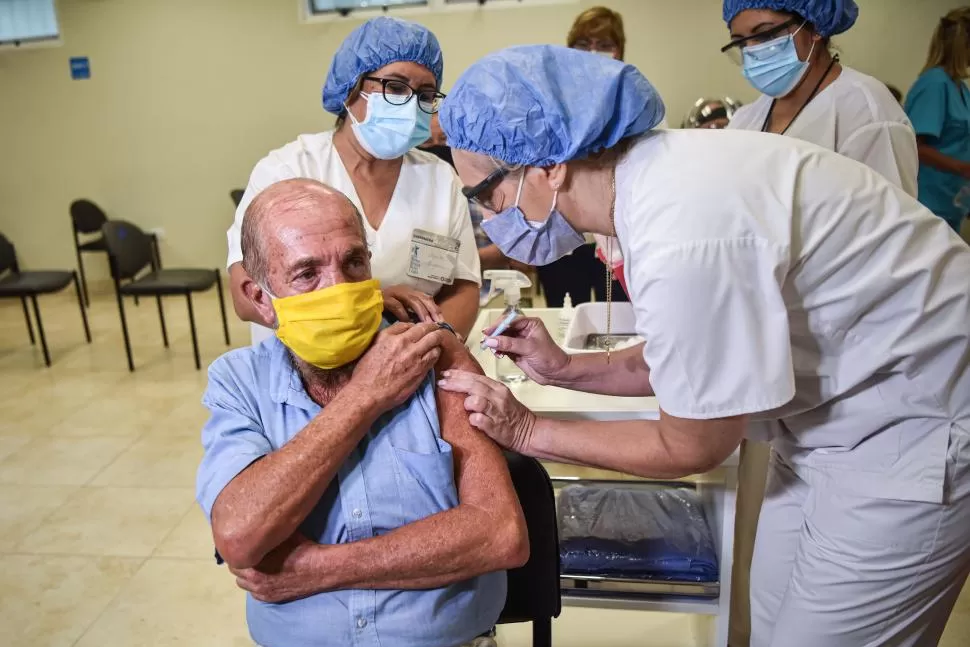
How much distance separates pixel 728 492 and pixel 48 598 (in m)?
2.19

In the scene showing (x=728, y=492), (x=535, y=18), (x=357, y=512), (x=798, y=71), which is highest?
(x=535, y=18)

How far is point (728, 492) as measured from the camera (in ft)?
5.21

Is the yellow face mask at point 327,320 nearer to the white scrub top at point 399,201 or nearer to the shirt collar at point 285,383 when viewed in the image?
the shirt collar at point 285,383

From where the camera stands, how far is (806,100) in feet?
6.85

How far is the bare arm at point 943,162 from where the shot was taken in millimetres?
3467

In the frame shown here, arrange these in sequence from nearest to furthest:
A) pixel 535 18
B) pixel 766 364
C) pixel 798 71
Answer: pixel 766 364, pixel 798 71, pixel 535 18

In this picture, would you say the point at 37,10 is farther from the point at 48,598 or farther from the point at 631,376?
the point at 631,376

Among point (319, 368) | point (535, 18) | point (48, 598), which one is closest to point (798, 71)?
point (319, 368)

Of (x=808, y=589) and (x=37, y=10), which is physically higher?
(x=37, y=10)

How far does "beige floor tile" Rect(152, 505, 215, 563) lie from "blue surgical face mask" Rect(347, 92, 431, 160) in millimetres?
1469

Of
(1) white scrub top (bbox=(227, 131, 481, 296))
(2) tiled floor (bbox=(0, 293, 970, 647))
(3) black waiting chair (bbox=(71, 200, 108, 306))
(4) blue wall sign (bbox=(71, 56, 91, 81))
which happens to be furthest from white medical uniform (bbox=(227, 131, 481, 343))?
(4) blue wall sign (bbox=(71, 56, 91, 81))

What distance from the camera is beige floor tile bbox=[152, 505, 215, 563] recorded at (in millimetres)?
2541

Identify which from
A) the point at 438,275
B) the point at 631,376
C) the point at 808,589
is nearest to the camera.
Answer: the point at 808,589

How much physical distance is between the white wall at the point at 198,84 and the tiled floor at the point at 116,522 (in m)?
1.86
